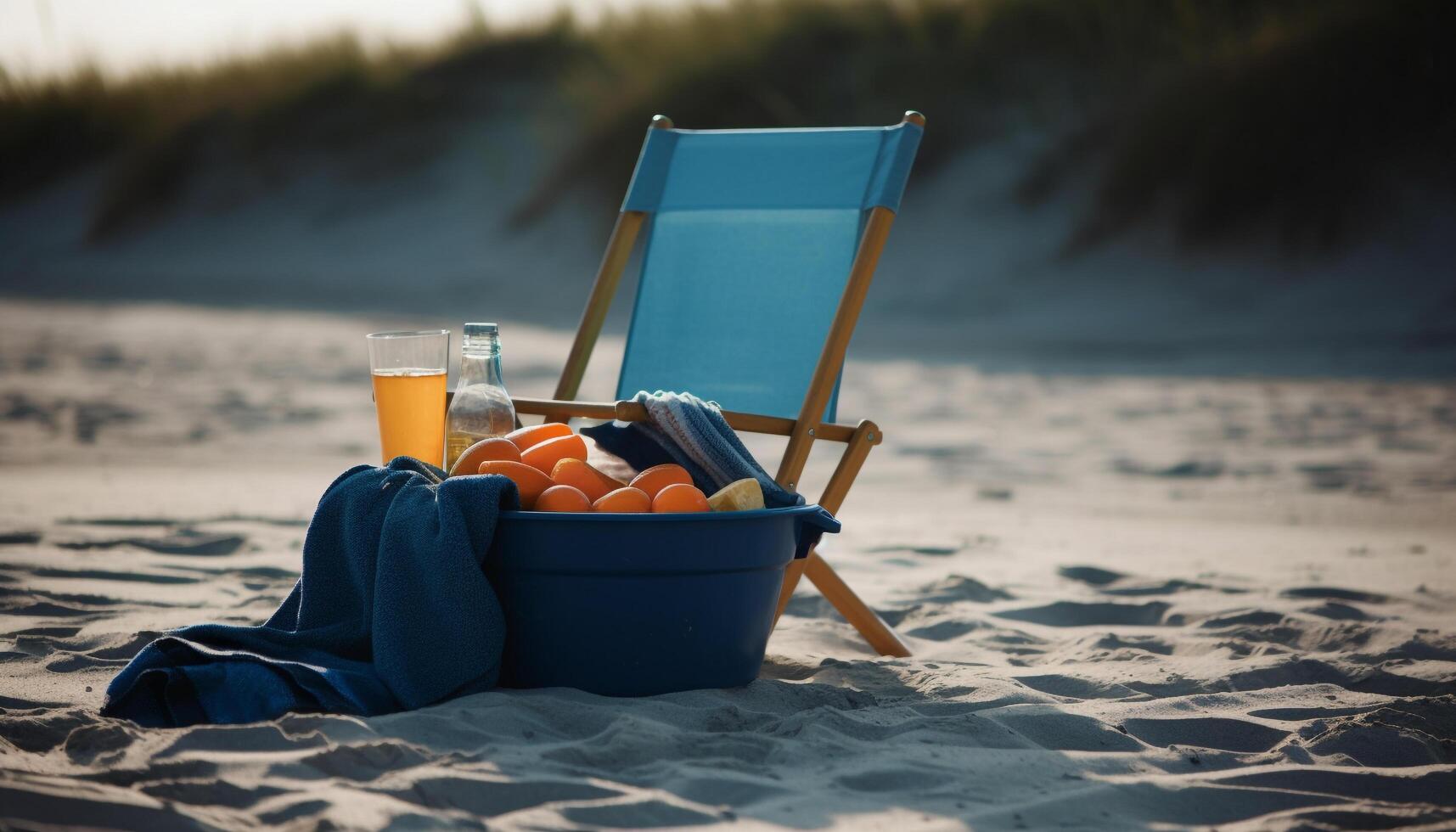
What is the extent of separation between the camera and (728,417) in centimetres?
296

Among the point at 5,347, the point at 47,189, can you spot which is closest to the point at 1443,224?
the point at 5,347

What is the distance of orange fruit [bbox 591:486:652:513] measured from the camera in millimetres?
2432

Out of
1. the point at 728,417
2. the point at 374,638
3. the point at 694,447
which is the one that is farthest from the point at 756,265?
the point at 374,638

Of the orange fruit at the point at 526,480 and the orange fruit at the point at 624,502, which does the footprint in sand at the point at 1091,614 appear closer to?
the orange fruit at the point at 624,502

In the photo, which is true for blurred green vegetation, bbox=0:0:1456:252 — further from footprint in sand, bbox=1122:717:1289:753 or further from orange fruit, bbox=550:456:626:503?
orange fruit, bbox=550:456:626:503

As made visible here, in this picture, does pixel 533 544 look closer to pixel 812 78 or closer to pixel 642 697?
pixel 642 697

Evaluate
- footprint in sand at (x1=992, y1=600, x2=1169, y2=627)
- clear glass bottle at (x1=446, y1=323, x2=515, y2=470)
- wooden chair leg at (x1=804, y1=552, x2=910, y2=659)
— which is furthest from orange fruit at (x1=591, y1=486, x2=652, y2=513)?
footprint in sand at (x1=992, y1=600, x2=1169, y2=627)

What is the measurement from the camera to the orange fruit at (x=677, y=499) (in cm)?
245

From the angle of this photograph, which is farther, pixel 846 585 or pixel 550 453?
pixel 846 585

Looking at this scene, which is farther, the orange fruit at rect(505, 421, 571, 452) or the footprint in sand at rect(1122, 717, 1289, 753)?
the orange fruit at rect(505, 421, 571, 452)

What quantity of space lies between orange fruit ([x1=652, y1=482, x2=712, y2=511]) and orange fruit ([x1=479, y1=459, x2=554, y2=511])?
21cm

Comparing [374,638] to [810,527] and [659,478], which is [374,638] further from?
[810,527]

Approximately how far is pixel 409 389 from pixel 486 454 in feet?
0.73

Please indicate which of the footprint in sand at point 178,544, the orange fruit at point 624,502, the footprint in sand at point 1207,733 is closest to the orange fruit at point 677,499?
the orange fruit at point 624,502
